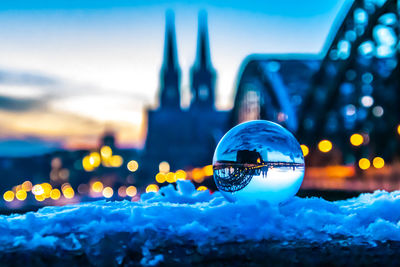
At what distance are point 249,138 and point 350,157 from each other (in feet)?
128

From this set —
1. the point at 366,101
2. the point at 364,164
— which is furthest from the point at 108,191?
the point at 364,164

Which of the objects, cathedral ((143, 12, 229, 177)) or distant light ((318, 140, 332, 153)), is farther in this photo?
cathedral ((143, 12, 229, 177))

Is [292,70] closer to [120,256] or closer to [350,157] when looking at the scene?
[350,157]

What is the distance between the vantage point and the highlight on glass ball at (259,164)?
3389mm

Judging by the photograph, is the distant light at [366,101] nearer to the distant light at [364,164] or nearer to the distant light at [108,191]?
the distant light at [364,164]

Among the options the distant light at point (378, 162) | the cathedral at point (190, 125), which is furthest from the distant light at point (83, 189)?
the distant light at point (378, 162)

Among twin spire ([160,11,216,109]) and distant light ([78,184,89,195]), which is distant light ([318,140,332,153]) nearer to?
distant light ([78,184,89,195])

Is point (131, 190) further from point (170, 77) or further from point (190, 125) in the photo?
point (170, 77)

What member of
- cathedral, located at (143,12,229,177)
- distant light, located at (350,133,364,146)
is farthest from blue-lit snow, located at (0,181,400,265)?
cathedral, located at (143,12,229,177)

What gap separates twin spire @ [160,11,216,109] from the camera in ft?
462

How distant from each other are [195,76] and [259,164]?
13881 cm

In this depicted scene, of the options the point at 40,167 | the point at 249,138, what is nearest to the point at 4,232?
the point at 249,138

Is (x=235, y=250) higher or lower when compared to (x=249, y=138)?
lower

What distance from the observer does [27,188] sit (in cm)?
11225
